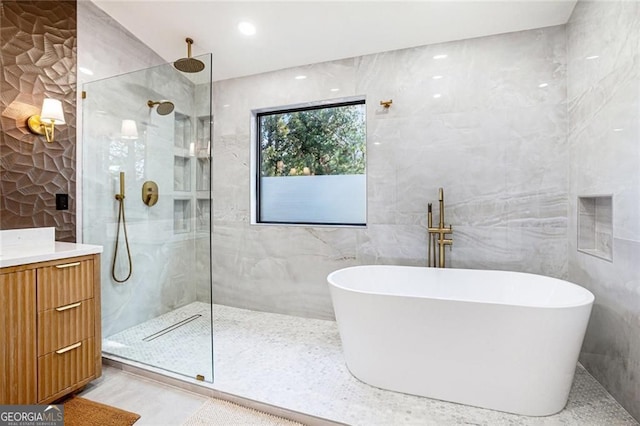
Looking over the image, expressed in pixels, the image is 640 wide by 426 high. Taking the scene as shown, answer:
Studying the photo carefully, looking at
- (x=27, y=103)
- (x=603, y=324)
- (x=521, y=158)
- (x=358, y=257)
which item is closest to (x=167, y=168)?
(x=27, y=103)

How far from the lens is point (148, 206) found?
251 cm

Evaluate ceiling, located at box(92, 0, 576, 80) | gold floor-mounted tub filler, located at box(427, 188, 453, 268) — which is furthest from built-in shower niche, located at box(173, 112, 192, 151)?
gold floor-mounted tub filler, located at box(427, 188, 453, 268)

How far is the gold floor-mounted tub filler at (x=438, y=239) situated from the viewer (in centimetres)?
244

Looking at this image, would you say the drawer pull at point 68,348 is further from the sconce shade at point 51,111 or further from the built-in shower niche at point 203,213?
the sconce shade at point 51,111

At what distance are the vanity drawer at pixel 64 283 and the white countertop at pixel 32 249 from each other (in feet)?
0.19

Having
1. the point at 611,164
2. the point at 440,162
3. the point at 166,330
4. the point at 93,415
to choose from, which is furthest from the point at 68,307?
the point at 611,164

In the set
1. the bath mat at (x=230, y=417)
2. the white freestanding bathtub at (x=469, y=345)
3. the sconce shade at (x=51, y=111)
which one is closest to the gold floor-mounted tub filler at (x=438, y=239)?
the white freestanding bathtub at (x=469, y=345)

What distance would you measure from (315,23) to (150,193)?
1926 mm

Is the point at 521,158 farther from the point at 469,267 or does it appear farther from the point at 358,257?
the point at 358,257

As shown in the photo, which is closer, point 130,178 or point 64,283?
point 64,283

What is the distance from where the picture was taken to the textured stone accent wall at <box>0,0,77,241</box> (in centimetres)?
198

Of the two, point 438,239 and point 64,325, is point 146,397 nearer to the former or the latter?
point 64,325

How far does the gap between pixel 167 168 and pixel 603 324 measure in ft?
10.4

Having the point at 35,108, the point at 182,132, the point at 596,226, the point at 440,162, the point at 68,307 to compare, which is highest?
the point at 35,108
